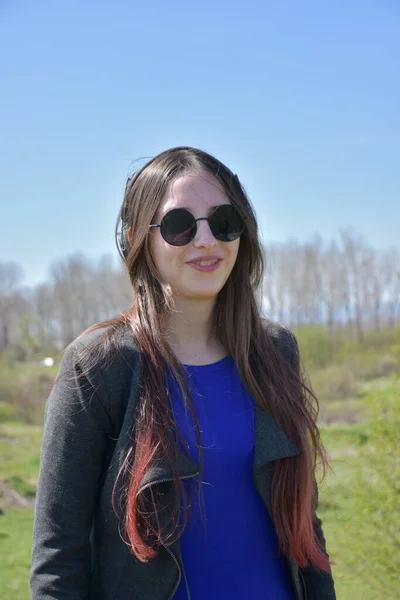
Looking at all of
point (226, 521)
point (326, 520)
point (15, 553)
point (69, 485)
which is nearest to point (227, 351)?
point (226, 521)

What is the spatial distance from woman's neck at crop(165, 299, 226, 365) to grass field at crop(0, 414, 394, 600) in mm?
878

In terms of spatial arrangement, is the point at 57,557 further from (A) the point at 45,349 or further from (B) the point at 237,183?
(A) the point at 45,349

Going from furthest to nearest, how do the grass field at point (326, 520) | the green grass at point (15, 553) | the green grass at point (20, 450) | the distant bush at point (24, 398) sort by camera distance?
the distant bush at point (24, 398)
the green grass at point (20, 450)
the green grass at point (15, 553)
the grass field at point (326, 520)

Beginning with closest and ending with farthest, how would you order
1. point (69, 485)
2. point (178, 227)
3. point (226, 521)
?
point (69, 485)
point (226, 521)
point (178, 227)

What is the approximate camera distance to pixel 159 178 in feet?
6.46

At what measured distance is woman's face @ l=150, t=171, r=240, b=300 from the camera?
1.94 meters

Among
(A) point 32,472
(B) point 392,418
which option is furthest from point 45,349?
(B) point 392,418

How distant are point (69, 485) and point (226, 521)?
42 centimetres

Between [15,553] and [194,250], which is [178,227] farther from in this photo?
[15,553]

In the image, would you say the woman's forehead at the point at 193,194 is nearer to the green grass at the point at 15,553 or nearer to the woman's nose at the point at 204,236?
the woman's nose at the point at 204,236

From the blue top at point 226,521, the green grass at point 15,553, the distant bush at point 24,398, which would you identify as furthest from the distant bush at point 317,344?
the blue top at point 226,521

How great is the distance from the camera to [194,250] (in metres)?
1.94

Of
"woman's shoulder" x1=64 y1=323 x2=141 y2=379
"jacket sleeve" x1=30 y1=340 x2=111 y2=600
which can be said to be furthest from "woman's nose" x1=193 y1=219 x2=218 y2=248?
"jacket sleeve" x1=30 y1=340 x2=111 y2=600

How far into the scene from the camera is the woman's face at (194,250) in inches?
76.5
